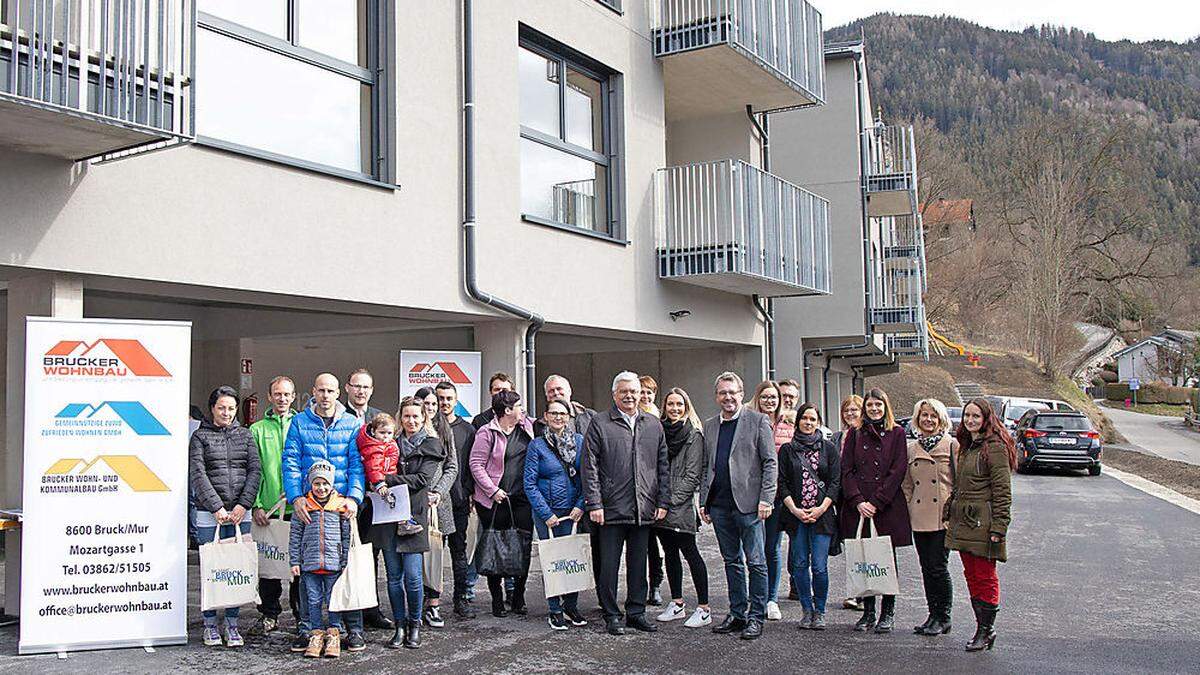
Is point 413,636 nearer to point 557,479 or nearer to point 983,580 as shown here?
point 557,479

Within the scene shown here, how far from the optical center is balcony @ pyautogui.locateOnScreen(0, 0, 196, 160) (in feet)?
21.1

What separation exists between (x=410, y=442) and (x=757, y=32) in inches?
383

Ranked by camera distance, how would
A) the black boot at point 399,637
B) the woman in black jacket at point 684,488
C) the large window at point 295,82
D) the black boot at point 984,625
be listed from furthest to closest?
the large window at point 295,82 → the woman in black jacket at point 684,488 → the black boot at point 399,637 → the black boot at point 984,625

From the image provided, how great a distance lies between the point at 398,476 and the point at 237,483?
1.08 metres

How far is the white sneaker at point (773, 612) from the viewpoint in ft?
27.4

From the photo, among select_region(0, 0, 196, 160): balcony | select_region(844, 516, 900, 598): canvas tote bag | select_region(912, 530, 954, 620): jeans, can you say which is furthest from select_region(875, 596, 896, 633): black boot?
select_region(0, 0, 196, 160): balcony

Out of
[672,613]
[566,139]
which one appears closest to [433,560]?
[672,613]

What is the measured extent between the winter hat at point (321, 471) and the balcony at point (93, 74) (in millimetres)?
Answer: 2342

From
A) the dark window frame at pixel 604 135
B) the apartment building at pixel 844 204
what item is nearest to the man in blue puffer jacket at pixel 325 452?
the dark window frame at pixel 604 135

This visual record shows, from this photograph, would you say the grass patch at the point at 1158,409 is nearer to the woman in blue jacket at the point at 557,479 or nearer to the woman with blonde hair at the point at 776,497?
the woman with blonde hair at the point at 776,497

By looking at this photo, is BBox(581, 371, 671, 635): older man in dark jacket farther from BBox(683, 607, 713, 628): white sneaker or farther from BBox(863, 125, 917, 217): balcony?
BBox(863, 125, 917, 217): balcony

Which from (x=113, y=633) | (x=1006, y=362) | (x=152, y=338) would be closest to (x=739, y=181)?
(x=152, y=338)

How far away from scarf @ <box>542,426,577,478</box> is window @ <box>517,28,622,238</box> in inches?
168

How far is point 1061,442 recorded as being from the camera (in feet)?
82.8
